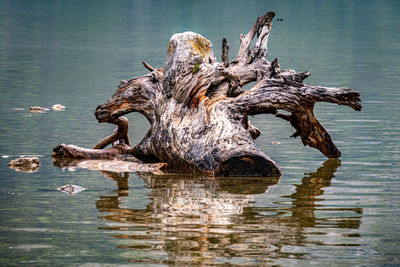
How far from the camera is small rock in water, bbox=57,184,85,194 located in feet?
36.7

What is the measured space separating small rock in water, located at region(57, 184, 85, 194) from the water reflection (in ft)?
1.80

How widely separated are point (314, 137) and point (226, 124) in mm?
2097

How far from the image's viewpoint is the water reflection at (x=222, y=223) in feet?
26.5

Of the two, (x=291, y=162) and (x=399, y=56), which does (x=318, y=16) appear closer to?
(x=399, y=56)

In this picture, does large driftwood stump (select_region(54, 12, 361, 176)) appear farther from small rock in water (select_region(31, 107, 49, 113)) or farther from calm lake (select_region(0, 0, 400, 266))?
small rock in water (select_region(31, 107, 49, 113))

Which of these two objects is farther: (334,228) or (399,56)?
(399,56)

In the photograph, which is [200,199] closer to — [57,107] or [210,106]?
[210,106]

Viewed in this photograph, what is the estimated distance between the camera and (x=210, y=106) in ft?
43.6

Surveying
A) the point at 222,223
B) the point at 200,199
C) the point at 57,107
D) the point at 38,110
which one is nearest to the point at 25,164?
the point at 200,199

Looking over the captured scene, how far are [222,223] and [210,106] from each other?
14.0 feet

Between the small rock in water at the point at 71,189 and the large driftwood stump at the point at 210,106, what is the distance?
6.91ft

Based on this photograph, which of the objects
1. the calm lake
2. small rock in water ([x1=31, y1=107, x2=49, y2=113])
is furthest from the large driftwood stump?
small rock in water ([x1=31, y1=107, x2=49, y2=113])

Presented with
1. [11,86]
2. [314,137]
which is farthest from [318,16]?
[314,137]

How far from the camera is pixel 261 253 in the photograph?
8023 millimetres
